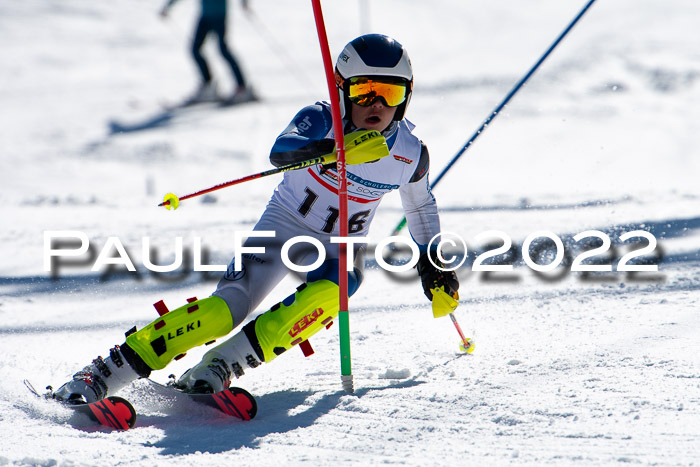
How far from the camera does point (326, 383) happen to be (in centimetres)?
323

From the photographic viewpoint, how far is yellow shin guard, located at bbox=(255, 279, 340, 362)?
9.28ft

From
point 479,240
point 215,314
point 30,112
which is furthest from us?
point 30,112

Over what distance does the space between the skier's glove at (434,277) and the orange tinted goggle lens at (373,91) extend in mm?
720

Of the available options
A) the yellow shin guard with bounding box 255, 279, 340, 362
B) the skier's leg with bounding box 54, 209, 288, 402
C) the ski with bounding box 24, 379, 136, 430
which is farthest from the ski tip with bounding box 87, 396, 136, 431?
the yellow shin guard with bounding box 255, 279, 340, 362

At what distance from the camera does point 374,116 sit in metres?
3.06

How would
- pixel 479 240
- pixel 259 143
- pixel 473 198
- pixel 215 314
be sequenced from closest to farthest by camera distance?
pixel 215 314 → pixel 479 240 → pixel 473 198 → pixel 259 143

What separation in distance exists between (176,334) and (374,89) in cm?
118

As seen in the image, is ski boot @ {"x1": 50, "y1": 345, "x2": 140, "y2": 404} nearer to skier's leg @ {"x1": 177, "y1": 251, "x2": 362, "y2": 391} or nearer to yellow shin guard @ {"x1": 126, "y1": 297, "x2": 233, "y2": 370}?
yellow shin guard @ {"x1": 126, "y1": 297, "x2": 233, "y2": 370}

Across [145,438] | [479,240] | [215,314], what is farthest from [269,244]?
[479,240]

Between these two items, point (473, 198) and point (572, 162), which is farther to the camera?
point (572, 162)

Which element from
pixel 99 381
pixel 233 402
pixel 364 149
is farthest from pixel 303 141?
pixel 99 381

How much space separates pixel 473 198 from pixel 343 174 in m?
4.42

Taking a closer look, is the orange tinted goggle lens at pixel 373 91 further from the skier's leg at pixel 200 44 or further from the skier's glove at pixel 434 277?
the skier's leg at pixel 200 44

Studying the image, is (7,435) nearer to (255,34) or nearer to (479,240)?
(479,240)
